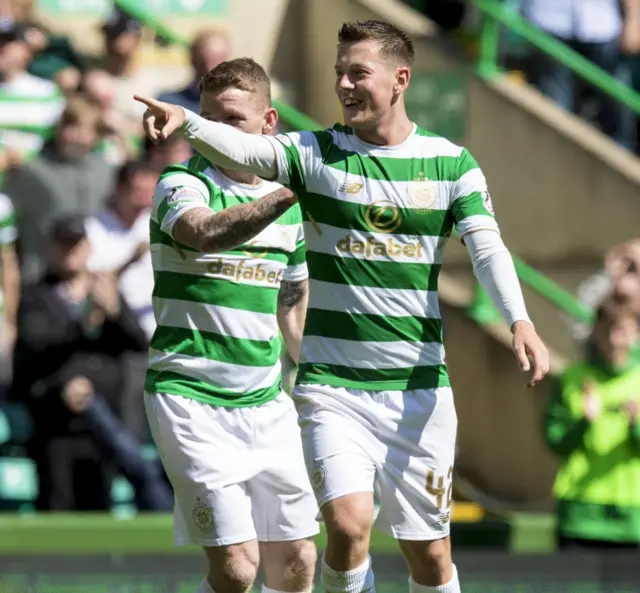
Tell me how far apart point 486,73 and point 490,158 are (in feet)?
2.11

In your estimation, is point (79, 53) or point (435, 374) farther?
point (79, 53)

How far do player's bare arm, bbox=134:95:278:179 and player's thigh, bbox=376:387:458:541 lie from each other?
3.46 ft

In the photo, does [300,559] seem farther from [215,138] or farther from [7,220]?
[7,220]

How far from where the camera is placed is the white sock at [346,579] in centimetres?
585

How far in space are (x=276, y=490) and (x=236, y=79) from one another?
5.60 feet

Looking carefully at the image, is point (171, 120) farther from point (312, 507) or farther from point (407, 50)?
point (312, 507)

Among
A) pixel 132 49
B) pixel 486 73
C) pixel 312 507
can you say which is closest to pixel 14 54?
pixel 132 49

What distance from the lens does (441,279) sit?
11.1 metres

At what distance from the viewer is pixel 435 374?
609 centimetres

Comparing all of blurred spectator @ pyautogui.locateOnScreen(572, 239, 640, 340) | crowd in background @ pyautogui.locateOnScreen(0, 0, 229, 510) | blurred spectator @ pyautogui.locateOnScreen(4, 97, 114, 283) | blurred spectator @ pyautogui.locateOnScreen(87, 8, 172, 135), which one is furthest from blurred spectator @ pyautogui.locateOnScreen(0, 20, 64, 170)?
blurred spectator @ pyautogui.locateOnScreen(572, 239, 640, 340)

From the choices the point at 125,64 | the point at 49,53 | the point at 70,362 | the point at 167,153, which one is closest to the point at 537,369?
the point at 70,362

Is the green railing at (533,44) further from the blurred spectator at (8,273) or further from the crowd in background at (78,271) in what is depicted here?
the blurred spectator at (8,273)

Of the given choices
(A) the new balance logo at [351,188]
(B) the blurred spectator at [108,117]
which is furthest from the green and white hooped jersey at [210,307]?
(B) the blurred spectator at [108,117]

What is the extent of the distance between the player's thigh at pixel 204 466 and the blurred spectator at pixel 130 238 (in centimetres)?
323
